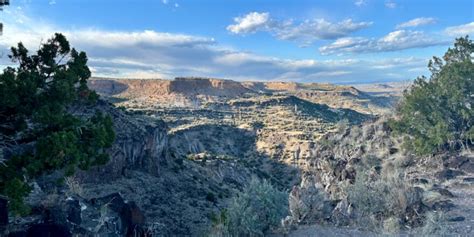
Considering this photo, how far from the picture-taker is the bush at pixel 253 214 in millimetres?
11938

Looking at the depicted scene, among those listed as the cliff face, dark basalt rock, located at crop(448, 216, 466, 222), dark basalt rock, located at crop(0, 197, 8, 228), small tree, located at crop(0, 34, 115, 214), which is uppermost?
small tree, located at crop(0, 34, 115, 214)

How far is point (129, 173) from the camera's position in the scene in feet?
86.9

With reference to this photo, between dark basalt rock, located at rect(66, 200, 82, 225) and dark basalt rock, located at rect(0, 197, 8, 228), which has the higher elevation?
dark basalt rock, located at rect(0, 197, 8, 228)

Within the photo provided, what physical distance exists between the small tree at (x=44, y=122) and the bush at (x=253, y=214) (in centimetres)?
363

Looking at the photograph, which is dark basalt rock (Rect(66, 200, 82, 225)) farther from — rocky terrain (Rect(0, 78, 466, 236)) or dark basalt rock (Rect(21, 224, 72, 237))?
dark basalt rock (Rect(21, 224, 72, 237))

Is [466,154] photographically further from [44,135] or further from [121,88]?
[121,88]

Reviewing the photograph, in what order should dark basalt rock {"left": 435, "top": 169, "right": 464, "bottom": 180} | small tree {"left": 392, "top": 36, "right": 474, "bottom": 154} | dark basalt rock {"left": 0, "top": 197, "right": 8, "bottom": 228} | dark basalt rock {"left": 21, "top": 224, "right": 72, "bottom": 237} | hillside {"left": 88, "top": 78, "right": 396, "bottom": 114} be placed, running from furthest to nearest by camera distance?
hillside {"left": 88, "top": 78, "right": 396, "bottom": 114}
small tree {"left": 392, "top": 36, "right": 474, "bottom": 154}
dark basalt rock {"left": 435, "top": 169, "right": 464, "bottom": 180}
dark basalt rock {"left": 21, "top": 224, "right": 72, "bottom": 237}
dark basalt rock {"left": 0, "top": 197, "right": 8, "bottom": 228}

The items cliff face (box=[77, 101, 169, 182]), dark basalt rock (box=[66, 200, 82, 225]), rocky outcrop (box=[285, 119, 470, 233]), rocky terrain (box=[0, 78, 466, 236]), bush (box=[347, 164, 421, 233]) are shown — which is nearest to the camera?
dark basalt rock (box=[66, 200, 82, 225])

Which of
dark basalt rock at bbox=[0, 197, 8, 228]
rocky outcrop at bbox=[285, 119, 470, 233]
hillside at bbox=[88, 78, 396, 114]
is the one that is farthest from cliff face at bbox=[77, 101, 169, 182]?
hillside at bbox=[88, 78, 396, 114]

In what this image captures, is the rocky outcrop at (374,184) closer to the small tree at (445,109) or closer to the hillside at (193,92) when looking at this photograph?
the small tree at (445,109)

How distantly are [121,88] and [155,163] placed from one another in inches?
4524

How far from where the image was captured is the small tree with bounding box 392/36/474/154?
22.1 meters

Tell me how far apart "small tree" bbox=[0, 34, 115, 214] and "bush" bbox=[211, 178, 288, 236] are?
3.63 metres

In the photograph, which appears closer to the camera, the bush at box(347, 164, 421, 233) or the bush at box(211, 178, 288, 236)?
the bush at box(347, 164, 421, 233)
